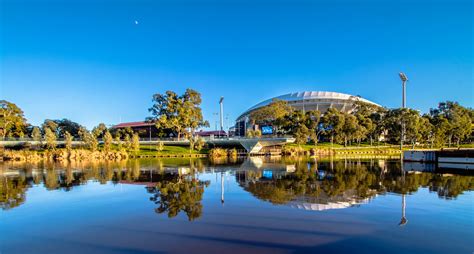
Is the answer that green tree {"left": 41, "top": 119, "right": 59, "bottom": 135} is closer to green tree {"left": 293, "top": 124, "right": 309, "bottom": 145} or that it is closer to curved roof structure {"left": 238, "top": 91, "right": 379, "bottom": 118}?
green tree {"left": 293, "top": 124, "right": 309, "bottom": 145}

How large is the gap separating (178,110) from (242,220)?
199 ft

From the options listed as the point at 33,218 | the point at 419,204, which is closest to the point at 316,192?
the point at 419,204

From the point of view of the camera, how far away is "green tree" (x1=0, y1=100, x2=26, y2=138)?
80.4 meters

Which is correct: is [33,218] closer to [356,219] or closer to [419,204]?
[356,219]

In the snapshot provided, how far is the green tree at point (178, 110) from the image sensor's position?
6969 cm

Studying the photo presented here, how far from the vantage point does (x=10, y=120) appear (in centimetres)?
8181

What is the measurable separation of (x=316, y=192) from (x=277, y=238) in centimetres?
847

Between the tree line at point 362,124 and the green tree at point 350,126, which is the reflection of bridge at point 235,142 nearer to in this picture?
the tree line at point 362,124

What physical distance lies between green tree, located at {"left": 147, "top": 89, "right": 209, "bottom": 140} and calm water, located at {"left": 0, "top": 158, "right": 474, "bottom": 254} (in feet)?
167

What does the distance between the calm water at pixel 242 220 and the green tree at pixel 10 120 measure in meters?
77.4

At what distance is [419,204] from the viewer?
45.6ft

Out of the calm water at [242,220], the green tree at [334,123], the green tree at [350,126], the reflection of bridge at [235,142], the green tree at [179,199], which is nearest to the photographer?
the calm water at [242,220]

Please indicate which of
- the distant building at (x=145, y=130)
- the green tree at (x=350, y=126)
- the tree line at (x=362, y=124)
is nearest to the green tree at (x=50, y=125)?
the distant building at (x=145, y=130)

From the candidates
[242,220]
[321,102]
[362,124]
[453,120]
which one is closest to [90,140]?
[242,220]
